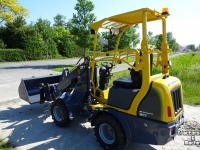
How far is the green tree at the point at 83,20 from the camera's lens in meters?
16.2

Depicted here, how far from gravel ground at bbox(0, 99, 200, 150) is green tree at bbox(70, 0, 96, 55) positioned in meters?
11.4

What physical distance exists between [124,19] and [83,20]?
13.2 meters

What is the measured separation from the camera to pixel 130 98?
3.19 m

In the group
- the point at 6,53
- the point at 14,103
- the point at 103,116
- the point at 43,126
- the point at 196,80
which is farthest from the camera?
the point at 6,53

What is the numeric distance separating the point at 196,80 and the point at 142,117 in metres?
6.88

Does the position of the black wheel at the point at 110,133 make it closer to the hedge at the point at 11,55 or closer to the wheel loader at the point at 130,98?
the wheel loader at the point at 130,98

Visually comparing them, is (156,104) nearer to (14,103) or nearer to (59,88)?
(59,88)

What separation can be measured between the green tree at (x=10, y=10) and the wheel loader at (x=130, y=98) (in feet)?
82.1

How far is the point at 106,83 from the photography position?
172 inches

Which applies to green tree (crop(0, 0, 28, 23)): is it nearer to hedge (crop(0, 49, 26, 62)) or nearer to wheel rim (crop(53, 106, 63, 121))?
hedge (crop(0, 49, 26, 62))

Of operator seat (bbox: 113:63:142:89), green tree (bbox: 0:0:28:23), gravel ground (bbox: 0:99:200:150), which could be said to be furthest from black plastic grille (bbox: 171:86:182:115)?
green tree (bbox: 0:0:28:23)

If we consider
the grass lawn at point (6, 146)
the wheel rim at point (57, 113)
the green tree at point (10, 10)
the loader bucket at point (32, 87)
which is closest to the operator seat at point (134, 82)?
the wheel rim at point (57, 113)

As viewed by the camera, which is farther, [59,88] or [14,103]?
[14,103]

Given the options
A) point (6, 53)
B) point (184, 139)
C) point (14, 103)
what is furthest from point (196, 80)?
point (6, 53)
